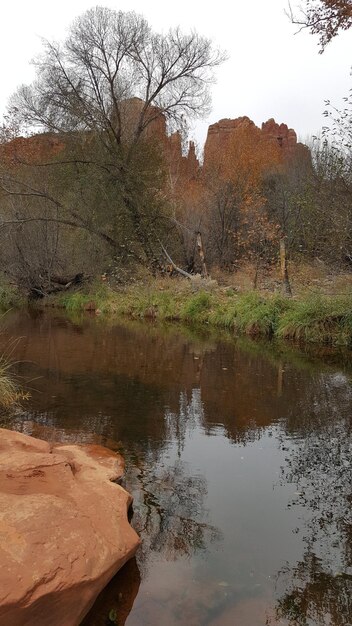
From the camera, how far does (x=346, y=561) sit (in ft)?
11.6

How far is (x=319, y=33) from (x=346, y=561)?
8148mm

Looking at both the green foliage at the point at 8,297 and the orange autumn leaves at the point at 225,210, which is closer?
the orange autumn leaves at the point at 225,210

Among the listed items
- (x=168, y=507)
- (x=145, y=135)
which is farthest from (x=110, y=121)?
(x=168, y=507)

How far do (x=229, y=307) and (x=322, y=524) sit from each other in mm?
11325

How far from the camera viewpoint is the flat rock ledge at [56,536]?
2.60 m

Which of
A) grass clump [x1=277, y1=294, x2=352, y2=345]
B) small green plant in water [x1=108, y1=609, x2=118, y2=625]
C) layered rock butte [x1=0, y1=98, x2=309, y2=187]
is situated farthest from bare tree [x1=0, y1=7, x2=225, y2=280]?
small green plant in water [x1=108, y1=609, x2=118, y2=625]

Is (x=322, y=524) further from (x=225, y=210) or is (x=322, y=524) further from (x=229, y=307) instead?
(x=225, y=210)

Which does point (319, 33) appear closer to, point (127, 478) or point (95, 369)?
point (95, 369)

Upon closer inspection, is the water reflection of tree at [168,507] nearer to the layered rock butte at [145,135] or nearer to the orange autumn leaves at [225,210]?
the orange autumn leaves at [225,210]

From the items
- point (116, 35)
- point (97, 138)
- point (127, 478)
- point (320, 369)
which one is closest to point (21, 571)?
point (127, 478)

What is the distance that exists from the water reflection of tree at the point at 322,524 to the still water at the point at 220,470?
1 cm

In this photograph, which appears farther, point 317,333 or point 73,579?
point 317,333

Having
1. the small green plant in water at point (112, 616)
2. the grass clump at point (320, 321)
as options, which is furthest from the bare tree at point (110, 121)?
the small green plant in water at point (112, 616)

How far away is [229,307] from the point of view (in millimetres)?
15195
